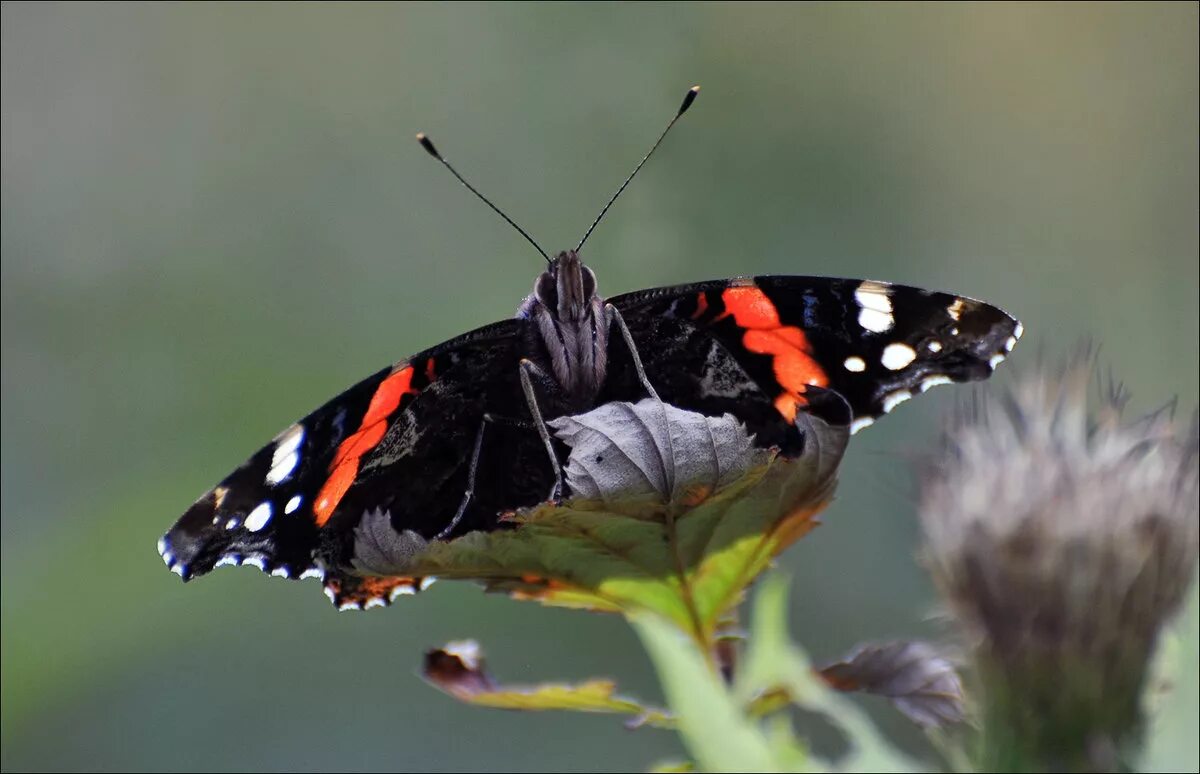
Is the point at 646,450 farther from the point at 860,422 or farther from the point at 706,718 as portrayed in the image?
the point at 860,422

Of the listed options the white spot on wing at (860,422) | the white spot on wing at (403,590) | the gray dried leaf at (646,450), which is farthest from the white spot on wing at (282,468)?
the white spot on wing at (860,422)

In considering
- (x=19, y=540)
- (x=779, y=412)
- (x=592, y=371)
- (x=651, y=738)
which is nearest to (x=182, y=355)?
(x=19, y=540)

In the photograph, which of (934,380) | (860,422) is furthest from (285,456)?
(934,380)

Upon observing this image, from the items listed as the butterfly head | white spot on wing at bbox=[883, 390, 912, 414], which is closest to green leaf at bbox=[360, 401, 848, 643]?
white spot on wing at bbox=[883, 390, 912, 414]

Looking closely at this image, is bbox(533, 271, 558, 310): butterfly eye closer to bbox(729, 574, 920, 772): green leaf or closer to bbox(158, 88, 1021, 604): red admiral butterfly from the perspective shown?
bbox(158, 88, 1021, 604): red admiral butterfly

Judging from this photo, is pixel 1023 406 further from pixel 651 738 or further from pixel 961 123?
pixel 961 123

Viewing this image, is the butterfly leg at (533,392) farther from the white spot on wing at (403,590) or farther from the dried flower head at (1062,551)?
the dried flower head at (1062,551)
